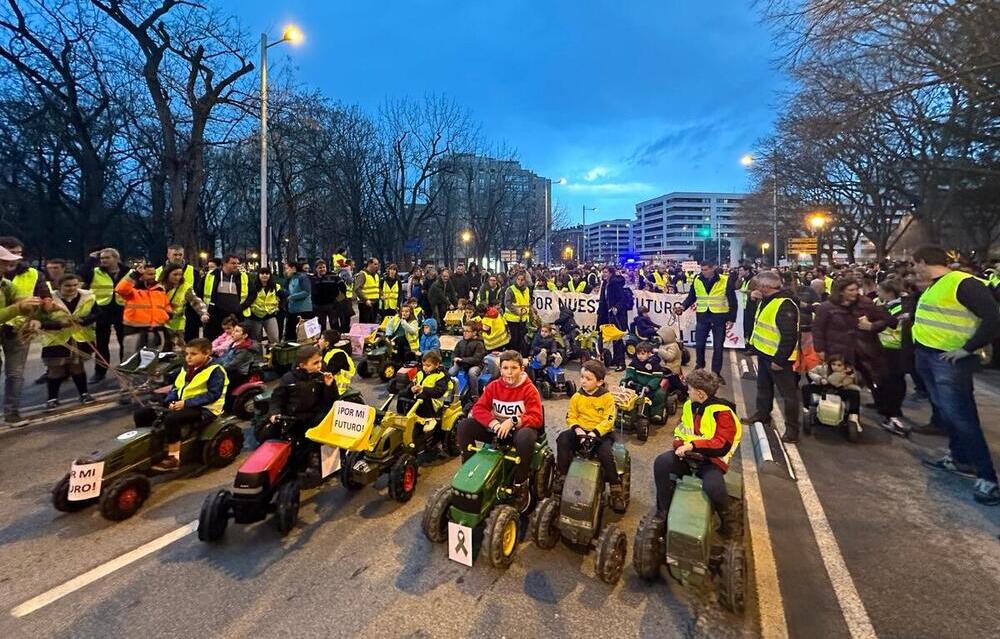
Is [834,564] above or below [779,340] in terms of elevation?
below

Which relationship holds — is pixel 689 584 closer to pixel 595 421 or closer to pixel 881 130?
pixel 595 421

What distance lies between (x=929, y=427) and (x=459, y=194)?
3518cm

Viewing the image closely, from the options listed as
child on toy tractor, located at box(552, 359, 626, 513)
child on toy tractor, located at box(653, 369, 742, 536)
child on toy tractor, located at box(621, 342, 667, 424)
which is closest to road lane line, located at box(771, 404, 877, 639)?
child on toy tractor, located at box(653, 369, 742, 536)

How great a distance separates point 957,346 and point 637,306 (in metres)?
8.28

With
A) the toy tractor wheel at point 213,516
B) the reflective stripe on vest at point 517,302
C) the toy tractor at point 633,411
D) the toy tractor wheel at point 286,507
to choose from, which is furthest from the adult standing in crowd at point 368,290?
the toy tractor wheel at point 213,516

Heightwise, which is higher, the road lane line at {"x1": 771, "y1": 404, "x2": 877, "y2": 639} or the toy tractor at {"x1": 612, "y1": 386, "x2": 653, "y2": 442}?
the toy tractor at {"x1": 612, "y1": 386, "x2": 653, "y2": 442}

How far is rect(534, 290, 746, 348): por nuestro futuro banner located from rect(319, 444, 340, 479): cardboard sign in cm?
818

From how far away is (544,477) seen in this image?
14.3ft

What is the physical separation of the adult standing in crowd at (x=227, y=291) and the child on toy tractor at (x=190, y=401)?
414cm

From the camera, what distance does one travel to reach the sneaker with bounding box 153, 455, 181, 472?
4.72m

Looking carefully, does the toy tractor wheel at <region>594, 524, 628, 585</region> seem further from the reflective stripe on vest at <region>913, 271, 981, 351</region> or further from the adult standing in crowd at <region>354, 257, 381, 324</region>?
the adult standing in crowd at <region>354, 257, 381, 324</region>

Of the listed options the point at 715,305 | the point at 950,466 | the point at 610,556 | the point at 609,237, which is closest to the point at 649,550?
the point at 610,556

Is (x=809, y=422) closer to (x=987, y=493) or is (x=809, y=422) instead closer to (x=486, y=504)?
(x=987, y=493)

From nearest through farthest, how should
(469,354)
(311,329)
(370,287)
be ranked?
(469,354) → (311,329) → (370,287)
